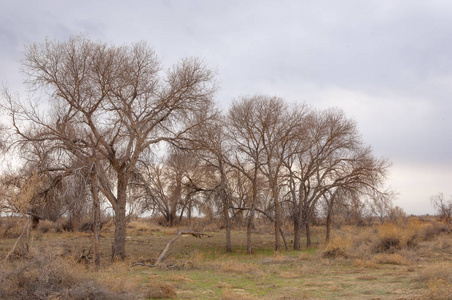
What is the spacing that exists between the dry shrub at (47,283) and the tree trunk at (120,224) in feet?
32.0

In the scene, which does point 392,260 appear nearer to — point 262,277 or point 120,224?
point 262,277

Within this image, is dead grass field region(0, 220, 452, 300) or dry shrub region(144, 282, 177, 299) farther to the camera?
dry shrub region(144, 282, 177, 299)

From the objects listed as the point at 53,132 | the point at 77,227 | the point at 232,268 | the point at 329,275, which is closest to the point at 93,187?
the point at 53,132

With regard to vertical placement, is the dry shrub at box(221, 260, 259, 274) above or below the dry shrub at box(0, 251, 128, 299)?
below

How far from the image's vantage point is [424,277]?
11219mm

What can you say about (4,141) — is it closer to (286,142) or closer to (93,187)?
(93,187)

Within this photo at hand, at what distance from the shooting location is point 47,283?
8.30 m

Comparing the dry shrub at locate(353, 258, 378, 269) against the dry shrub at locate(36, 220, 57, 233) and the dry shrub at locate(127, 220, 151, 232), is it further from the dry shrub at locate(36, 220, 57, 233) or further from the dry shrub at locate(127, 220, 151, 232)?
the dry shrub at locate(127, 220, 151, 232)

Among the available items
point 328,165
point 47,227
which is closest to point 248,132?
point 328,165

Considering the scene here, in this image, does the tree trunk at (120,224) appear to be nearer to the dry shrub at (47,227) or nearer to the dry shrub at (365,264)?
the dry shrub at (365,264)

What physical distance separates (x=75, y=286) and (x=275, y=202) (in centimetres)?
1885

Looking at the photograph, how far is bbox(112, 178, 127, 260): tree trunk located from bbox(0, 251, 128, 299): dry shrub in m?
9.75

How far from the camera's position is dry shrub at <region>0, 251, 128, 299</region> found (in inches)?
308

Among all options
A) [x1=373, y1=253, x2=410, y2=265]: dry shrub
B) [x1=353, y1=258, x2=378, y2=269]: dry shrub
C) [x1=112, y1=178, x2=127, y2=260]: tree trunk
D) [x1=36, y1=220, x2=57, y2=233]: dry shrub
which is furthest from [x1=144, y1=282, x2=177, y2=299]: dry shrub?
[x1=36, y1=220, x2=57, y2=233]: dry shrub
